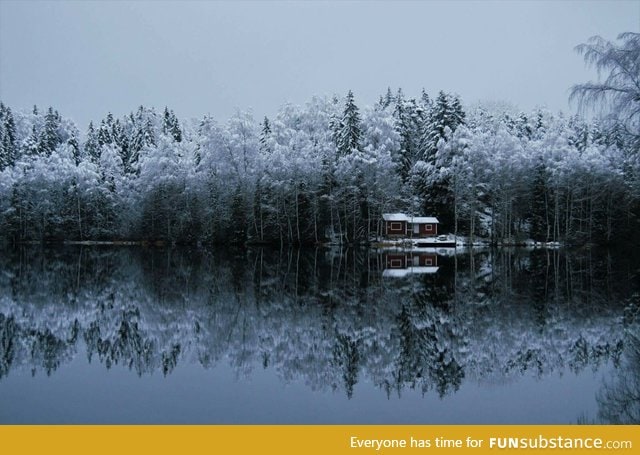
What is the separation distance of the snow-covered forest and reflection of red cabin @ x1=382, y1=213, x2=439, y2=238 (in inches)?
52.1

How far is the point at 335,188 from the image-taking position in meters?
67.2

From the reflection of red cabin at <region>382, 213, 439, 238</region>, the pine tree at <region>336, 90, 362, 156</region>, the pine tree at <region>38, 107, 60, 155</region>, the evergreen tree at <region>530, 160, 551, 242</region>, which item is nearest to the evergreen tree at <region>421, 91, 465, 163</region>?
the reflection of red cabin at <region>382, 213, 439, 238</region>

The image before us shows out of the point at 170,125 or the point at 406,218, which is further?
the point at 170,125

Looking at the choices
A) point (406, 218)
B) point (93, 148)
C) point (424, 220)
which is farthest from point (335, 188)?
point (93, 148)

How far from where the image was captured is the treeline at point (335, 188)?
66.1 metres

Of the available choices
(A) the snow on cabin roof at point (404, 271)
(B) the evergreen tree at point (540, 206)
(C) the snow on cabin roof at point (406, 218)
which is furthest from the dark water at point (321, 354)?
(B) the evergreen tree at point (540, 206)

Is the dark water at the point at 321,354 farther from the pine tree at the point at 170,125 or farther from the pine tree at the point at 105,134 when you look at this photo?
the pine tree at the point at 105,134

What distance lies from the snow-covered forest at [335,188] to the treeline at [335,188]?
16 centimetres

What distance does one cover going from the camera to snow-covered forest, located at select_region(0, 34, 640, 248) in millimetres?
66062

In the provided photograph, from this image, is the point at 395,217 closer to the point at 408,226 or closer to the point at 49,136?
the point at 408,226

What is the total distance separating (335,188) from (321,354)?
54660 millimetres

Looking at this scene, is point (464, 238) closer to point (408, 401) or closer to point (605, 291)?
point (605, 291)

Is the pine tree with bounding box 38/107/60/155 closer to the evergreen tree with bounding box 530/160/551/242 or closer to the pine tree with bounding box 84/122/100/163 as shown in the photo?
the pine tree with bounding box 84/122/100/163

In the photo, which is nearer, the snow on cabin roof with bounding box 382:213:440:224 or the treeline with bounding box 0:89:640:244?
the treeline with bounding box 0:89:640:244
